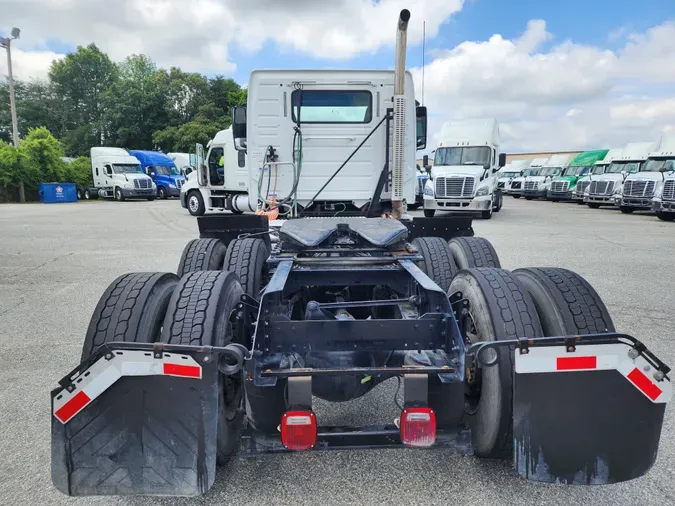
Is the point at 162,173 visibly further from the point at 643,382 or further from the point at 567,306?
the point at 643,382

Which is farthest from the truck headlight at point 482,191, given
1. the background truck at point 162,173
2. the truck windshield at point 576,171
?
the background truck at point 162,173

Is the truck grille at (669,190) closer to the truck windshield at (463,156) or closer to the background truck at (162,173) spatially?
the truck windshield at (463,156)

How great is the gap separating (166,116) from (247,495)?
2031 inches

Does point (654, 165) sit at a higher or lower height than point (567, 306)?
higher

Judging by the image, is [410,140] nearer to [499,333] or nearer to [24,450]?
[499,333]

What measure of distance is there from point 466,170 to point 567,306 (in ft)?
49.9

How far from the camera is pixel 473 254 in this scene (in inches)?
162

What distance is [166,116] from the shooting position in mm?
49250

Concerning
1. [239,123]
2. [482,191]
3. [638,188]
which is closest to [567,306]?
[239,123]

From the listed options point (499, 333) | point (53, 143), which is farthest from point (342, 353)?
point (53, 143)

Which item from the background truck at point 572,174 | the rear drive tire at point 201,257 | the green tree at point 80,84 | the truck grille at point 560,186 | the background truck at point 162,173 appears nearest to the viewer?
the rear drive tire at point 201,257

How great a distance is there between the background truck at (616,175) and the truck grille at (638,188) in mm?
1708

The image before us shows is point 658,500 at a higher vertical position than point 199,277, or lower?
lower

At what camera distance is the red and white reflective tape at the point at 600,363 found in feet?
6.75
